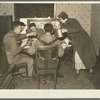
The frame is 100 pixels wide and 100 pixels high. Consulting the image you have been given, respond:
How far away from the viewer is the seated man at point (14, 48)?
2281 mm

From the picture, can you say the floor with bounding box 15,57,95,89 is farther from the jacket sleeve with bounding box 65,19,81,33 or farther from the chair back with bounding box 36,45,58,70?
the jacket sleeve with bounding box 65,19,81,33

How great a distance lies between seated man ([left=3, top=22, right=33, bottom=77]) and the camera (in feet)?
7.48

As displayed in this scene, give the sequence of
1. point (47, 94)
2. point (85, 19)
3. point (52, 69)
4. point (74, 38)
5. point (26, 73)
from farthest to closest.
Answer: point (85, 19) < point (74, 38) < point (26, 73) < point (52, 69) < point (47, 94)

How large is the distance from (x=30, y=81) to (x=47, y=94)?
414 millimetres

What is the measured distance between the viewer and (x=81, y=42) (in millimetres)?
2715

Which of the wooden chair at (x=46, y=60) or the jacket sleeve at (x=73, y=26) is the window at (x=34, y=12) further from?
the wooden chair at (x=46, y=60)

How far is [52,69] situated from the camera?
90.3 inches

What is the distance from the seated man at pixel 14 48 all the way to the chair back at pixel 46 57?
0.23m

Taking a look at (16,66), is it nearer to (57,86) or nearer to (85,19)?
(57,86)

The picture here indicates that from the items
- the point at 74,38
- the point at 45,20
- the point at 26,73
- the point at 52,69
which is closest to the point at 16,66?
the point at 26,73

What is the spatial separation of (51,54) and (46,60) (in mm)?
96

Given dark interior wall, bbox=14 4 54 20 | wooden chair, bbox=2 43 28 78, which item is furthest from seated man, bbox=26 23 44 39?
dark interior wall, bbox=14 4 54 20

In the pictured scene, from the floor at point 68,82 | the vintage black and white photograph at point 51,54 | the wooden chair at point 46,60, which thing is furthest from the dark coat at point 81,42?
the wooden chair at point 46,60

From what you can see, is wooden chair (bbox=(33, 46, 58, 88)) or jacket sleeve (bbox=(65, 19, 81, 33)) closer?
wooden chair (bbox=(33, 46, 58, 88))
